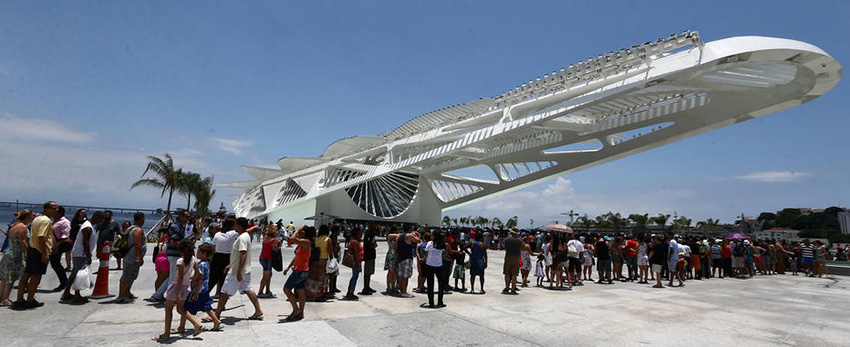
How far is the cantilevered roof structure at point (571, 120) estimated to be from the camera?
16266mm

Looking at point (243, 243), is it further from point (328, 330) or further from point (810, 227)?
point (810, 227)

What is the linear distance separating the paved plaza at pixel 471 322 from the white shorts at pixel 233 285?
44 centimetres

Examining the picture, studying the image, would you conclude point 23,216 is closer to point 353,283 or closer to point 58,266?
point 58,266

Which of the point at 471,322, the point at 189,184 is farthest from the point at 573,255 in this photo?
the point at 189,184

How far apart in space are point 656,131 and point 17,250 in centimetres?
2657

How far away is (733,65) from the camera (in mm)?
15211

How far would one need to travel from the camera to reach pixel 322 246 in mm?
6996

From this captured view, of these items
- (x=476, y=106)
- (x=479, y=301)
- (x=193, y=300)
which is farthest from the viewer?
(x=476, y=106)

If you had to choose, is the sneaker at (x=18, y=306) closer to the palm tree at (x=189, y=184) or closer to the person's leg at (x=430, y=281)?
the person's leg at (x=430, y=281)

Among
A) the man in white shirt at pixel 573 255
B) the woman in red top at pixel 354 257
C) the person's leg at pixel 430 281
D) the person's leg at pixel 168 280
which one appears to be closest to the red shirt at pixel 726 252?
the man in white shirt at pixel 573 255

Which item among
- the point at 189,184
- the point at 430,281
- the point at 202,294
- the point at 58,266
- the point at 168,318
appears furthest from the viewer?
the point at 189,184

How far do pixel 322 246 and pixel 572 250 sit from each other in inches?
268

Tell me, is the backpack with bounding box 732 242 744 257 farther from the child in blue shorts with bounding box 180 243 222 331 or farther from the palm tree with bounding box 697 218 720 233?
the palm tree with bounding box 697 218 720 233

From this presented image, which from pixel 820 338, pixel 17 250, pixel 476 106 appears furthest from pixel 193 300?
pixel 476 106
